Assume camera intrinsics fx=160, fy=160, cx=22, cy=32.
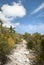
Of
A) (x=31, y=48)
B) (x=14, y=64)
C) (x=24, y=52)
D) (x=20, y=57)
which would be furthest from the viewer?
(x=31, y=48)

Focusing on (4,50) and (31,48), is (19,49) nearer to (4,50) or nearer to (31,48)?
(31,48)

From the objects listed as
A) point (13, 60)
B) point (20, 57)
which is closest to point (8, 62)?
point (13, 60)

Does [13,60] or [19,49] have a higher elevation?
[19,49]

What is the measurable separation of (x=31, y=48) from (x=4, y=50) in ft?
13.8

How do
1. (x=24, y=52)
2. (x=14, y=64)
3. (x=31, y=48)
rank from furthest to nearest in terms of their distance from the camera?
(x=31, y=48) → (x=24, y=52) → (x=14, y=64)

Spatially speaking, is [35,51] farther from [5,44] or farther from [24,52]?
[5,44]

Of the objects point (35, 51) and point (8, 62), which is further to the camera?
point (35, 51)

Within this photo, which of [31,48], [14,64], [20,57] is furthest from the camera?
[31,48]

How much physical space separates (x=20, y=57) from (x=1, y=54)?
1.85 metres

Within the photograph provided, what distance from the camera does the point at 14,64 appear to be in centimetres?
1258

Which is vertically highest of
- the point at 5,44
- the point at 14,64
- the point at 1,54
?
the point at 5,44

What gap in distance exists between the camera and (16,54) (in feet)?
46.9

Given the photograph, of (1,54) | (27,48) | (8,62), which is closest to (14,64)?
(8,62)

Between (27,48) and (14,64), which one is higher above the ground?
(27,48)
